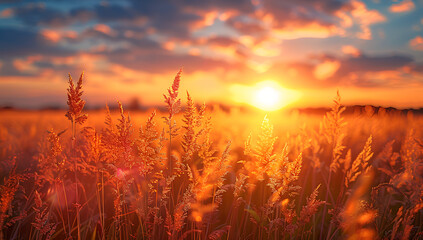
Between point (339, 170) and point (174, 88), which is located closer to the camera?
point (174, 88)

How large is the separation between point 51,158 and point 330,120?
7.37 feet

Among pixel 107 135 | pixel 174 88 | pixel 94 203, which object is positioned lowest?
pixel 94 203

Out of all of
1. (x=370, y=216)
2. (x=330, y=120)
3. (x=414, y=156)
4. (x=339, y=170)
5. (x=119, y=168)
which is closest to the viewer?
(x=119, y=168)

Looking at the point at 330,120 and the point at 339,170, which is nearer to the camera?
the point at 330,120

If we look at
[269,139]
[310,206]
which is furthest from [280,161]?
[310,206]

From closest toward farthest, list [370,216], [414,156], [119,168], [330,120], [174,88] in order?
[174,88]
[119,168]
[370,216]
[330,120]
[414,156]

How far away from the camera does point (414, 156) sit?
2957 mm

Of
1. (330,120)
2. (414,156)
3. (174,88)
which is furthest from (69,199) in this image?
(414,156)

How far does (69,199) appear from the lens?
3373 mm

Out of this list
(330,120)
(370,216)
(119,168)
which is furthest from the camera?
(330,120)

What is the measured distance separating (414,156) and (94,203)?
10.9 ft

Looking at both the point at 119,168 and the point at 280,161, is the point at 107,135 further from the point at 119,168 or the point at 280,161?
the point at 280,161

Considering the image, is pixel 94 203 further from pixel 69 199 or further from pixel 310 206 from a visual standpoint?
pixel 310 206

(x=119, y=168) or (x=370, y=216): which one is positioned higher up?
(x=119, y=168)
